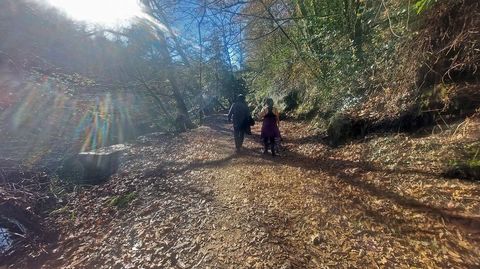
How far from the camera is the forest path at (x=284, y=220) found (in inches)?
121

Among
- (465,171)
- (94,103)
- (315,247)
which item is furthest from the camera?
(94,103)

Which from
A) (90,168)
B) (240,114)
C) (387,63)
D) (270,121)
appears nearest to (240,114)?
(240,114)

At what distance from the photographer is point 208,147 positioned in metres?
9.53

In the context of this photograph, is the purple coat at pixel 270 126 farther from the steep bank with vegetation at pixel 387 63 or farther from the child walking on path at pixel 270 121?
the steep bank with vegetation at pixel 387 63

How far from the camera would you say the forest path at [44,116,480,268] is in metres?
3.08

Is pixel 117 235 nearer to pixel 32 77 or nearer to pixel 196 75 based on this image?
pixel 32 77

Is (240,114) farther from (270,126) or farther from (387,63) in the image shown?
(387,63)

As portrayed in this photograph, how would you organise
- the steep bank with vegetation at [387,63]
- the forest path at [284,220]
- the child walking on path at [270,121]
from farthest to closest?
the child walking on path at [270,121], the steep bank with vegetation at [387,63], the forest path at [284,220]

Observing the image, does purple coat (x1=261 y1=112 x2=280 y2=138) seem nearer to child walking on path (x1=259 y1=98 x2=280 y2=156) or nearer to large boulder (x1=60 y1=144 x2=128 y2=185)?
child walking on path (x1=259 y1=98 x2=280 y2=156)

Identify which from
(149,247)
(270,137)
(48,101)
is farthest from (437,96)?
(48,101)

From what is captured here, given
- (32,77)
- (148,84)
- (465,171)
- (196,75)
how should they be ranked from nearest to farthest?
(465,171)
(32,77)
(148,84)
(196,75)

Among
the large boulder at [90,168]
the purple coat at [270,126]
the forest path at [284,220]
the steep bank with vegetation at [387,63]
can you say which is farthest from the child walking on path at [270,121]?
the large boulder at [90,168]

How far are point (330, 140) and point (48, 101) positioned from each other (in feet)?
33.7

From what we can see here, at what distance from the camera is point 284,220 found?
395 centimetres
